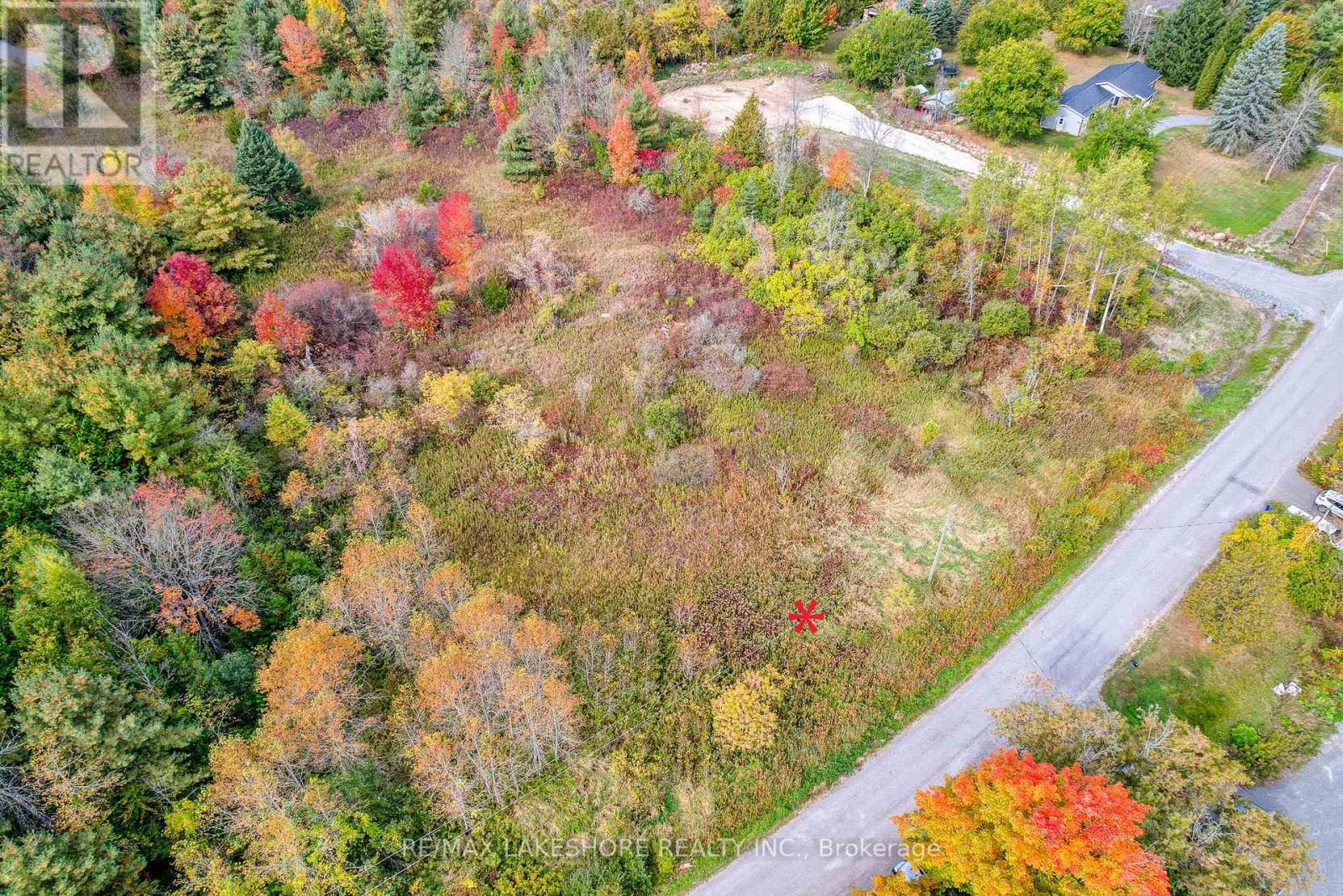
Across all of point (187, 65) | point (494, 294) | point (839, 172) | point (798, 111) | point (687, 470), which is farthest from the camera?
point (798, 111)

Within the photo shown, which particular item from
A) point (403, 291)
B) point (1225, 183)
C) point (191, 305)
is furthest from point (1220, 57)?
point (191, 305)

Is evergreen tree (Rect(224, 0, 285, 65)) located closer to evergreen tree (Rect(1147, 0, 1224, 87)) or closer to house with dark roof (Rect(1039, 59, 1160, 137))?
house with dark roof (Rect(1039, 59, 1160, 137))

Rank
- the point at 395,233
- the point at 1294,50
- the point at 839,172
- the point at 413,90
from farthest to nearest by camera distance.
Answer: the point at 413,90 < the point at 1294,50 < the point at 839,172 < the point at 395,233

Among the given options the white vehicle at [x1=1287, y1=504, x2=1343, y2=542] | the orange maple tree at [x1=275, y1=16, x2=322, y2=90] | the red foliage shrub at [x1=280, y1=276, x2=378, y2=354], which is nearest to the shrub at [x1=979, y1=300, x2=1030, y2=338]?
the white vehicle at [x1=1287, y1=504, x2=1343, y2=542]

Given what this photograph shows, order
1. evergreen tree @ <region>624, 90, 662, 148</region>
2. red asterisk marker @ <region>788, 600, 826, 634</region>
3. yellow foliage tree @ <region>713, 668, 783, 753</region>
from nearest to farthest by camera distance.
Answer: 1. yellow foliage tree @ <region>713, 668, 783, 753</region>
2. red asterisk marker @ <region>788, 600, 826, 634</region>
3. evergreen tree @ <region>624, 90, 662, 148</region>

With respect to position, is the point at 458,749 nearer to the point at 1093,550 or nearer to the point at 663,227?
the point at 1093,550

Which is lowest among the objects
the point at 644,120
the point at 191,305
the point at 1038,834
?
the point at 1038,834

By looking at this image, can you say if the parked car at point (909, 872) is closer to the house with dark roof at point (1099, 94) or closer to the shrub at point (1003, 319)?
the shrub at point (1003, 319)

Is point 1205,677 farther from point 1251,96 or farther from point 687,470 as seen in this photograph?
point 1251,96
